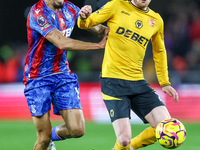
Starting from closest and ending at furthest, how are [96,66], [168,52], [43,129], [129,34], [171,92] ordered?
[129,34] < [43,129] < [171,92] < [168,52] < [96,66]

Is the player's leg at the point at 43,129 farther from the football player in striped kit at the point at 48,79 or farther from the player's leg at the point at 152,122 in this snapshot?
the player's leg at the point at 152,122

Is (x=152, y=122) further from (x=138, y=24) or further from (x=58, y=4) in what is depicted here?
(x=58, y=4)

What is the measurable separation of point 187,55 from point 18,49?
589 centimetres

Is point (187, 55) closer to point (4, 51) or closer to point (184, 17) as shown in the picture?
point (184, 17)

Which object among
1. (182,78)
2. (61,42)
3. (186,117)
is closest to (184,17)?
(182,78)

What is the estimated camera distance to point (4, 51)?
12984mm

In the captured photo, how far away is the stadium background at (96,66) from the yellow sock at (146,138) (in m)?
1.85

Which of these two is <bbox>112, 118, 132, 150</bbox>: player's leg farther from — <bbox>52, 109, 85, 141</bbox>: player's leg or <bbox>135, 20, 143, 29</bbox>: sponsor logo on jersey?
<bbox>135, 20, 143, 29</bbox>: sponsor logo on jersey

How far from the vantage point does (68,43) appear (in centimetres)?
451

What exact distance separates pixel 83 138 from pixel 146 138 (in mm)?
3103

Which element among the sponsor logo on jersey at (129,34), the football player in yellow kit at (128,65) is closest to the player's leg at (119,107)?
the football player in yellow kit at (128,65)

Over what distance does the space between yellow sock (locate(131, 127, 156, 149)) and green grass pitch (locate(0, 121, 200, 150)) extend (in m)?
1.69

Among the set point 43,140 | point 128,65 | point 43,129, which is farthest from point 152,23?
point 43,140

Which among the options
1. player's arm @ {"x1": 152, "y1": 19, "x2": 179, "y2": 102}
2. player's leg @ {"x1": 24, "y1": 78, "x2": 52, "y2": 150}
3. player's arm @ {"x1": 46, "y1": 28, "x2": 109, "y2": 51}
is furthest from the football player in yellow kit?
player's leg @ {"x1": 24, "y1": 78, "x2": 52, "y2": 150}
